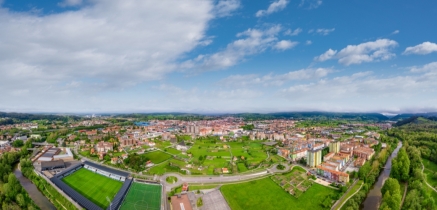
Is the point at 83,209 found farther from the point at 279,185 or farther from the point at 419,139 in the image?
the point at 419,139

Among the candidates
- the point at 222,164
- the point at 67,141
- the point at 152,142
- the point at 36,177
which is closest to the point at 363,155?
the point at 222,164

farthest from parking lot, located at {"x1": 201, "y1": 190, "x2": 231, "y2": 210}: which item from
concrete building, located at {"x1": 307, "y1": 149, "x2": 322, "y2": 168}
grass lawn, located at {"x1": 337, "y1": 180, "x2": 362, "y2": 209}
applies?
concrete building, located at {"x1": 307, "y1": 149, "x2": 322, "y2": 168}

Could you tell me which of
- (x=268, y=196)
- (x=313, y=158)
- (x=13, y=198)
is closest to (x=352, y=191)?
(x=313, y=158)

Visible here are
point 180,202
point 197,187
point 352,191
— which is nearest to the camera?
point 180,202

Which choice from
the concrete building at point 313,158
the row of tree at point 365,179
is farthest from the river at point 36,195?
the concrete building at point 313,158

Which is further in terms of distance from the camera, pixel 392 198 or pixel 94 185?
pixel 94 185

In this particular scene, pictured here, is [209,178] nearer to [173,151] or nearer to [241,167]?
[241,167]
